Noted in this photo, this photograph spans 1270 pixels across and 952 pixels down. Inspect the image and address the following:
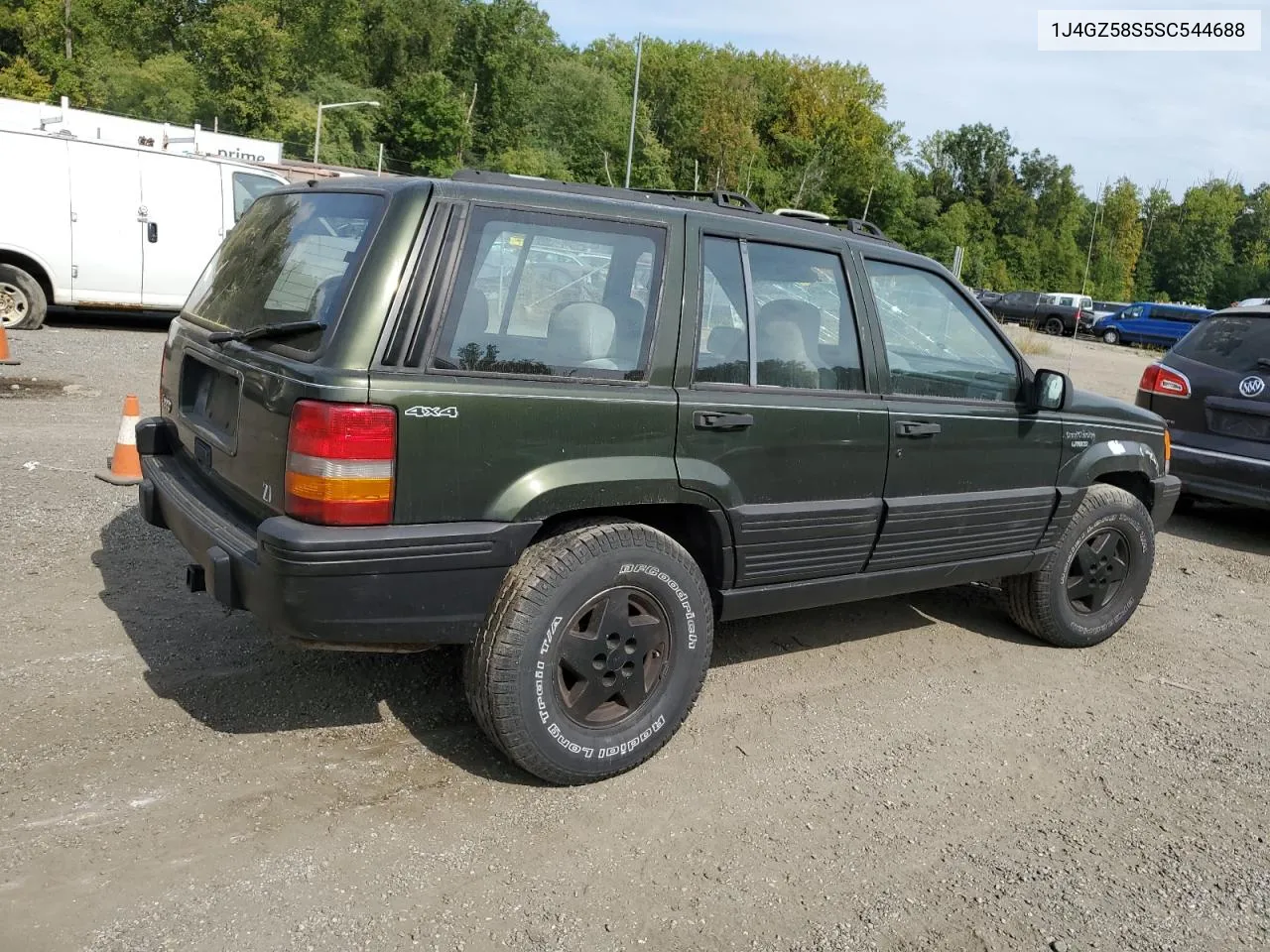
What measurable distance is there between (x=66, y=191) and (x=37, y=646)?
892cm

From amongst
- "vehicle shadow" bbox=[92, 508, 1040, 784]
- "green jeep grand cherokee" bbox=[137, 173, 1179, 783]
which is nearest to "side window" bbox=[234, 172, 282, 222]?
"vehicle shadow" bbox=[92, 508, 1040, 784]

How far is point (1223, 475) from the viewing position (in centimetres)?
719

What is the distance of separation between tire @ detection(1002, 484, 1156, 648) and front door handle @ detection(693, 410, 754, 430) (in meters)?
2.08

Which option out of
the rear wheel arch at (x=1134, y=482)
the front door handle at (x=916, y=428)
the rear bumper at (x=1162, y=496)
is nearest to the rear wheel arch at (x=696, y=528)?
the front door handle at (x=916, y=428)

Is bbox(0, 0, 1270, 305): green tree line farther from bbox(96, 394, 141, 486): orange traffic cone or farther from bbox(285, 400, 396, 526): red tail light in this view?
bbox(285, 400, 396, 526): red tail light

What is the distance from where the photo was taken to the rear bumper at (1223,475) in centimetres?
702

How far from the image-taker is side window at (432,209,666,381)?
3143mm

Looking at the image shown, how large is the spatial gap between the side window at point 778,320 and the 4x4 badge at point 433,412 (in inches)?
36.8

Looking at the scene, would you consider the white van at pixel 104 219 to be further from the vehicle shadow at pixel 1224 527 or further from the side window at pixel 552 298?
the vehicle shadow at pixel 1224 527

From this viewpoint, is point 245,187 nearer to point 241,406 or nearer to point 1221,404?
point 241,406

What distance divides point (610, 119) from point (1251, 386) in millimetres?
67015

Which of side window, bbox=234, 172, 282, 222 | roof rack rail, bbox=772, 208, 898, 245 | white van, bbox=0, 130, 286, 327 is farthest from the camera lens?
side window, bbox=234, 172, 282, 222

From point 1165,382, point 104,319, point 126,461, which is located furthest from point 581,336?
point 104,319

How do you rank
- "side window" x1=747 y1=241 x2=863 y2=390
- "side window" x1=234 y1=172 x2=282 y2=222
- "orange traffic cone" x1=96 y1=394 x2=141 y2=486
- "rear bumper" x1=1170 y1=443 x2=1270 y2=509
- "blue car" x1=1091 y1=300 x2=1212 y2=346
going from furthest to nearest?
"blue car" x1=1091 y1=300 x2=1212 y2=346 < "side window" x1=234 y1=172 x2=282 y2=222 < "rear bumper" x1=1170 y1=443 x2=1270 y2=509 < "orange traffic cone" x1=96 y1=394 x2=141 y2=486 < "side window" x1=747 y1=241 x2=863 y2=390
